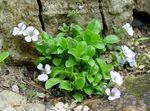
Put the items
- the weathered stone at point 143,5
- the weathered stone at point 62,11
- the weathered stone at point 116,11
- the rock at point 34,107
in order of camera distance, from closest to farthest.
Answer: the rock at point 34,107
the weathered stone at point 62,11
the weathered stone at point 116,11
the weathered stone at point 143,5

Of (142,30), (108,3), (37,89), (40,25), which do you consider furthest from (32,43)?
(142,30)

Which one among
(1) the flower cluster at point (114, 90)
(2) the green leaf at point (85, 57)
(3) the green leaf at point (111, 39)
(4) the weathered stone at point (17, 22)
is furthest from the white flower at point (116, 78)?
(4) the weathered stone at point (17, 22)

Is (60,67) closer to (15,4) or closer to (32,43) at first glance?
(32,43)

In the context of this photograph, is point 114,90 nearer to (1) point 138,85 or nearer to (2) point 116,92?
(2) point 116,92

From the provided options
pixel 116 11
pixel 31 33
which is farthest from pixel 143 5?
pixel 31 33

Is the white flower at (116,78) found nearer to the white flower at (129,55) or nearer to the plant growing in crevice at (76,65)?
the plant growing in crevice at (76,65)

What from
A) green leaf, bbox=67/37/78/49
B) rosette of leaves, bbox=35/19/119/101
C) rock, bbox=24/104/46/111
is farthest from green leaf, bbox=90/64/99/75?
rock, bbox=24/104/46/111

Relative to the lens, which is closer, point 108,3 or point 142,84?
→ point 142,84
